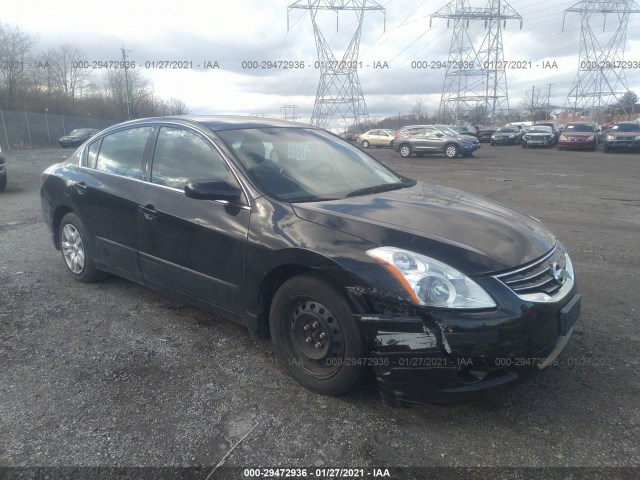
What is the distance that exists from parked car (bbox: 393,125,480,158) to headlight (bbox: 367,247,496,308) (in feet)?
76.6

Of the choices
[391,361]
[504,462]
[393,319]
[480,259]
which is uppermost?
[480,259]

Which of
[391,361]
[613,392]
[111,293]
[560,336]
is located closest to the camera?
[391,361]

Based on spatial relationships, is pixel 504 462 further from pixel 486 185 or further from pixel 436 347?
pixel 486 185

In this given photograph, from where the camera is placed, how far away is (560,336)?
272 centimetres

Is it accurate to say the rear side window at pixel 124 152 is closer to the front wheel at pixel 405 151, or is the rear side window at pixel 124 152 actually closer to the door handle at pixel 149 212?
the door handle at pixel 149 212

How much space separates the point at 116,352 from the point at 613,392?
10.7 feet

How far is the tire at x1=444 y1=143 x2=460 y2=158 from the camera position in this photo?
24.7 metres

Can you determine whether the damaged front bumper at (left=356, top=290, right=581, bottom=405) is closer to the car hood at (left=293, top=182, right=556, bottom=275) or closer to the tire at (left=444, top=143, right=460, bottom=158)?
the car hood at (left=293, top=182, right=556, bottom=275)

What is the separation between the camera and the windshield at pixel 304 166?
336 centimetres

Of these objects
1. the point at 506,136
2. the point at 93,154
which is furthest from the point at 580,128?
the point at 93,154

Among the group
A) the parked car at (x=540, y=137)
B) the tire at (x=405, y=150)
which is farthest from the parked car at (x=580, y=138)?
the tire at (x=405, y=150)

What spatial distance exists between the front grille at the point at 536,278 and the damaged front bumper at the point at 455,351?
0.10 meters

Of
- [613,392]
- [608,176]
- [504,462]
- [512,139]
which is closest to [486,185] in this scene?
[608,176]

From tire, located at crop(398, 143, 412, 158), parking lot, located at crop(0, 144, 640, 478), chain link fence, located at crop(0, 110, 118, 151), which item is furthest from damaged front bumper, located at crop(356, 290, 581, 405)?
chain link fence, located at crop(0, 110, 118, 151)
